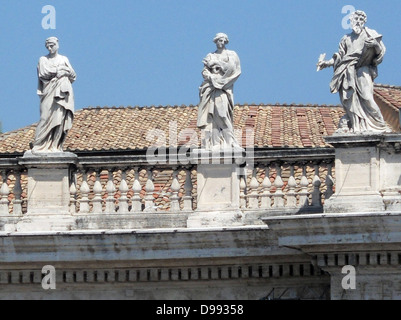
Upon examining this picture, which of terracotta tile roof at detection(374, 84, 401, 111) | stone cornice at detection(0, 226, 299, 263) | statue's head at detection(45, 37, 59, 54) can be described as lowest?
stone cornice at detection(0, 226, 299, 263)

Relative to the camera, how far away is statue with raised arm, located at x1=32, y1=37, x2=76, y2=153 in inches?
1220

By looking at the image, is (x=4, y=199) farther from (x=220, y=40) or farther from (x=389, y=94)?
(x=389, y=94)

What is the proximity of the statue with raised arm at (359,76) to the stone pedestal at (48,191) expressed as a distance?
15.3 ft

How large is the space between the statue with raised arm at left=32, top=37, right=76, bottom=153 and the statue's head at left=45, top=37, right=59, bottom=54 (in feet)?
0.09

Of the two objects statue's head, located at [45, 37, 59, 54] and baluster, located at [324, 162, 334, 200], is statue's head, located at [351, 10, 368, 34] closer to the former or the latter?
baluster, located at [324, 162, 334, 200]

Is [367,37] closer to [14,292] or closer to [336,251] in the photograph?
[336,251]

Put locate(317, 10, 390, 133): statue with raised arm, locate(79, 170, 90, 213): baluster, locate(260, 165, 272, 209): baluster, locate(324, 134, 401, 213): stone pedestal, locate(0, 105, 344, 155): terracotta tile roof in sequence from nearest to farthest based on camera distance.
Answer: locate(324, 134, 401, 213): stone pedestal → locate(317, 10, 390, 133): statue with raised arm → locate(260, 165, 272, 209): baluster → locate(79, 170, 90, 213): baluster → locate(0, 105, 344, 155): terracotta tile roof

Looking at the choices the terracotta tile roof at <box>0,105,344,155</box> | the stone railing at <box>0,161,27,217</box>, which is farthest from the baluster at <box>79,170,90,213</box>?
the terracotta tile roof at <box>0,105,344,155</box>

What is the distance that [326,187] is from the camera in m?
30.9

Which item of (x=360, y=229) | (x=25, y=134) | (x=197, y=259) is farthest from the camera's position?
(x=25, y=134)

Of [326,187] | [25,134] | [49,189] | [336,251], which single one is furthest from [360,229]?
[25,134]
